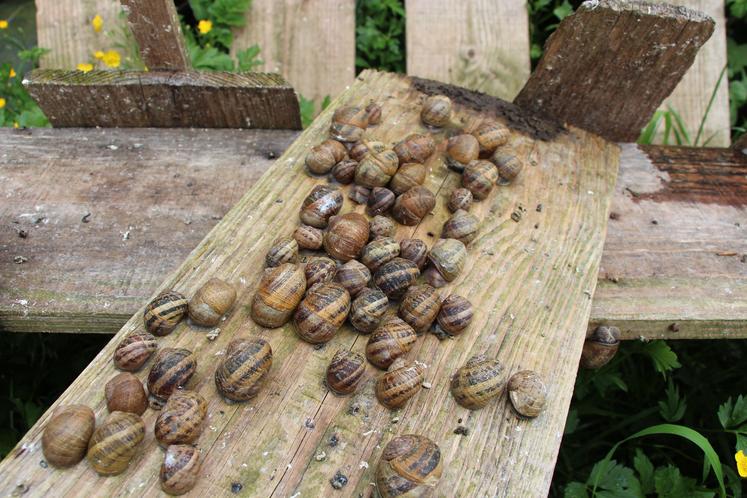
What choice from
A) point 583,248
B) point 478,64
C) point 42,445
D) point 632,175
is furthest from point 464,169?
point 42,445

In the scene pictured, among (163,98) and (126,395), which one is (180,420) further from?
(163,98)

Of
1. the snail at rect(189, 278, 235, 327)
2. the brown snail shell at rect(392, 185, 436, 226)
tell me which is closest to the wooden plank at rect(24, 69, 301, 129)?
the brown snail shell at rect(392, 185, 436, 226)

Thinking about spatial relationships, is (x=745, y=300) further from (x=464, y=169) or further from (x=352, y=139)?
(x=352, y=139)

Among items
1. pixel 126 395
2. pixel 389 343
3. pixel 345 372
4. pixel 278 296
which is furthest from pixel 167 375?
pixel 389 343

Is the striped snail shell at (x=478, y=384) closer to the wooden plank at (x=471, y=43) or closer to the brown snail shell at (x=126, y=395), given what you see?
the brown snail shell at (x=126, y=395)

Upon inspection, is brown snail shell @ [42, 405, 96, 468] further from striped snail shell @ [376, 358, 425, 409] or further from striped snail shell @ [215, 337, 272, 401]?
striped snail shell @ [376, 358, 425, 409]

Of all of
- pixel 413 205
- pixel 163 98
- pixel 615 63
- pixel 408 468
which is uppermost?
pixel 615 63

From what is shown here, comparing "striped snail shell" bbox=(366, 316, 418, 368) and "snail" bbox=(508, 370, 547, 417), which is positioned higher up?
"striped snail shell" bbox=(366, 316, 418, 368)
